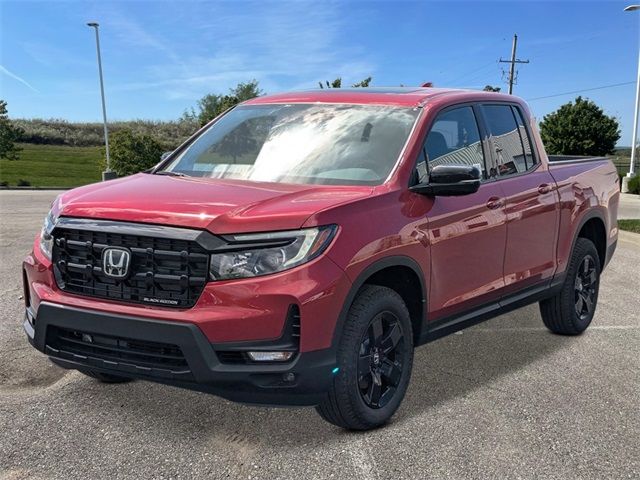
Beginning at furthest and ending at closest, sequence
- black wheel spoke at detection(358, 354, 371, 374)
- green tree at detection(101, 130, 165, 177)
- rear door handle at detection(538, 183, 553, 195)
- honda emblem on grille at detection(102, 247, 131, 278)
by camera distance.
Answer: green tree at detection(101, 130, 165, 177) < rear door handle at detection(538, 183, 553, 195) < black wheel spoke at detection(358, 354, 371, 374) < honda emblem on grille at detection(102, 247, 131, 278)

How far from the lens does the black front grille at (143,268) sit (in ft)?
10.0

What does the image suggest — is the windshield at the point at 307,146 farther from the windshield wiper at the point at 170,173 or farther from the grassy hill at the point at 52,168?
the grassy hill at the point at 52,168

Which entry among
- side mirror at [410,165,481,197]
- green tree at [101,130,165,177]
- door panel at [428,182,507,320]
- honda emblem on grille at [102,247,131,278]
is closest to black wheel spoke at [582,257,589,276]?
door panel at [428,182,507,320]

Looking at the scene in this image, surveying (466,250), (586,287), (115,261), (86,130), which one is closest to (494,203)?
(466,250)

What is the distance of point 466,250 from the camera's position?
13.5 ft

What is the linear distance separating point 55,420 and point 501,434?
2466 mm

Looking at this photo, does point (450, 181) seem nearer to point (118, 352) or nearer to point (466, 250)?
point (466, 250)

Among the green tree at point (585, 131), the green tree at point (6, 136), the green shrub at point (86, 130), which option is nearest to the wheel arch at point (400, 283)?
the green tree at point (6, 136)

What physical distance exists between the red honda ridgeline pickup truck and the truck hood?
1 centimetres

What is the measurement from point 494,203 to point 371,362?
5.06 ft

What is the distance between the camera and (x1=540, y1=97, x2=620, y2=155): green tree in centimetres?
5438

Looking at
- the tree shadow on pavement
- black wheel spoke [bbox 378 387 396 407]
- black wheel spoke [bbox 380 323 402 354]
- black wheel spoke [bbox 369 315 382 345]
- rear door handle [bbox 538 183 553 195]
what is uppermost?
rear door handle [bbox 538 183 553 195]

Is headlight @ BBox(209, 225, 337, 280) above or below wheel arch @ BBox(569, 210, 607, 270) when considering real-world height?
above

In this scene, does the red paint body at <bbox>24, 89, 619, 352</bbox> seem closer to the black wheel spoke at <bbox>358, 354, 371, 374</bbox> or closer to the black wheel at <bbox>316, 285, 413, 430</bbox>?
the black wheel at <bbox>316, 285, 413, 430</bbox>
